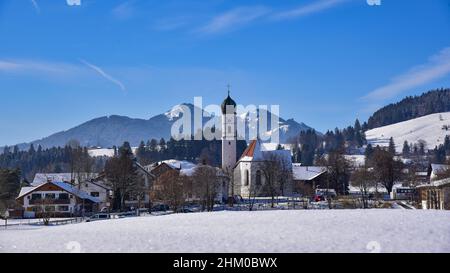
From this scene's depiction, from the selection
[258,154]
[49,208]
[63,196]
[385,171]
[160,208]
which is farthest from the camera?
[258,154]

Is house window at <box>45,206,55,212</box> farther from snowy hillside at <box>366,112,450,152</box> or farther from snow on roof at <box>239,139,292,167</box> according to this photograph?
snowy hillside at <box>366,112,450,152</box>

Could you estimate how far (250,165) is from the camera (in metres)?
77.4

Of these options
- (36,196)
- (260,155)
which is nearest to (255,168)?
(260,155)

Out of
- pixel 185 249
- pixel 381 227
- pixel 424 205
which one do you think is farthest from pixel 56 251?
pixel 424 205

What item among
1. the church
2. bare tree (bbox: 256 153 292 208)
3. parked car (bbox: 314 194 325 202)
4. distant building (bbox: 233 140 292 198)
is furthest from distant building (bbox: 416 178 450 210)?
distant building (bbox: 233 140 292 198)

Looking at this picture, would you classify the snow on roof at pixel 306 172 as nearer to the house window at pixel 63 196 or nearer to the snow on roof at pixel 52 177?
the snow on roof at pixel 52 177

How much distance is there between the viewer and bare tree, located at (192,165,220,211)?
46.4 m

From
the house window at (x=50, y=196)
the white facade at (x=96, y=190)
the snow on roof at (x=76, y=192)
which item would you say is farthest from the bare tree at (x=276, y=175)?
the house window at (x=50, y=196)

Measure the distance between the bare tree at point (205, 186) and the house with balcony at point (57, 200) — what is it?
981cm

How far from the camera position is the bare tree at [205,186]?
46438mm

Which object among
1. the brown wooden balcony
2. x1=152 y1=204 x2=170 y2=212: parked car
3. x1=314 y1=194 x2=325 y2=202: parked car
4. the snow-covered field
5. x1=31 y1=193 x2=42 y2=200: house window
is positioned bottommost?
x1=152 y1=204 x2=170 y2=212: parked car

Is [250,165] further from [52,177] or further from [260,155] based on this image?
[52,177]

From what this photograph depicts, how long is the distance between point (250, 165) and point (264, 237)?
60752 mm

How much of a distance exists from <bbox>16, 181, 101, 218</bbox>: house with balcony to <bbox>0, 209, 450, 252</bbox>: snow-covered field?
32371 millimetres
